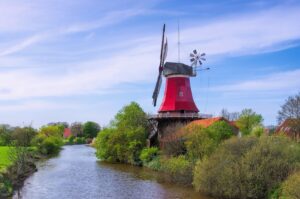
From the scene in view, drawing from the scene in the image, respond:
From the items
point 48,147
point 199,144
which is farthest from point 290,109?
point 48,147

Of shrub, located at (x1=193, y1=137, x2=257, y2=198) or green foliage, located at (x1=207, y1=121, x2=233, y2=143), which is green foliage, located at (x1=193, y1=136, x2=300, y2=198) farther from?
green foliage, located at (x1=207, y1=121, x2=233, y2=143)

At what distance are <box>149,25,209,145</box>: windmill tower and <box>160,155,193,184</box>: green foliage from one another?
16244 millimetres

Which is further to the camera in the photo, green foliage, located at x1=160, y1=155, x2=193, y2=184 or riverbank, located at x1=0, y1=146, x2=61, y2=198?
green foliage, located at x1=160, y1=155, x2=193, y2=184

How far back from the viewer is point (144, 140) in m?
54.8

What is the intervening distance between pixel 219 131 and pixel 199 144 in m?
5.28

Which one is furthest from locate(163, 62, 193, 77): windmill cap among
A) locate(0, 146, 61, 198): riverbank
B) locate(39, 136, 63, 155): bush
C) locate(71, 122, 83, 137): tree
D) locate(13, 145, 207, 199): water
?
locate(71, 122, 83, 137): tree

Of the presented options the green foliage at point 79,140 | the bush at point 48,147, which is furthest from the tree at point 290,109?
the green foliage at point 79,140

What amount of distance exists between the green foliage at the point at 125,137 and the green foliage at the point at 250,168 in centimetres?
2379

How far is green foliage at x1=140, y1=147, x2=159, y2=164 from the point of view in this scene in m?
49.5

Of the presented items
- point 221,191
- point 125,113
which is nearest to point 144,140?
point 125,113

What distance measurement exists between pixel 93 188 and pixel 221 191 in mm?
10237

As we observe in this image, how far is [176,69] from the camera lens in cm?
5547

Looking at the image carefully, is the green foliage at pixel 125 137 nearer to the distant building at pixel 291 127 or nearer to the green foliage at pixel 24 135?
the distant building at pixel 291 127

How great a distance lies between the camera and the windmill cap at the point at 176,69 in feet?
182
